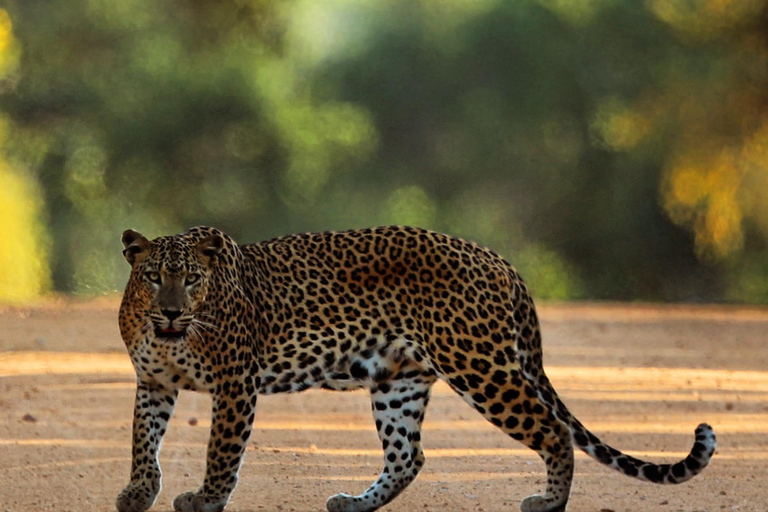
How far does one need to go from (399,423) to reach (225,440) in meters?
1.01

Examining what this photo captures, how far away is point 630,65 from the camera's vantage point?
3022 cm

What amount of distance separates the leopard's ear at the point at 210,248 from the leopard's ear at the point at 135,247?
24cm

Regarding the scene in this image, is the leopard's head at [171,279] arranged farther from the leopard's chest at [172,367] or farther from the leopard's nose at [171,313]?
the leopard's chest at [172,367]

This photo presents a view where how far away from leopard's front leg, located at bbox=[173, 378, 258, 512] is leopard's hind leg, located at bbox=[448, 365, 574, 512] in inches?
38.4

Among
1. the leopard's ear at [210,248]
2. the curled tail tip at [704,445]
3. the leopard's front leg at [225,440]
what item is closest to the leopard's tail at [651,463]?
the curled tail tip at [704,445]

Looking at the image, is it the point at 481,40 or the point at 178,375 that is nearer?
the point at 178,375

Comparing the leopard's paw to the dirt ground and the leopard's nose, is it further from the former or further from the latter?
the leopard's nose

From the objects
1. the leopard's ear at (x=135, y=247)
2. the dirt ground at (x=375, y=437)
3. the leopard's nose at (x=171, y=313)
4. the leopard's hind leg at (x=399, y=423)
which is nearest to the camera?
the leopard's nose at (x=171, y=313)

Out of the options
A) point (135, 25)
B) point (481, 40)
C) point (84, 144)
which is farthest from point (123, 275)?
point (481, 40)

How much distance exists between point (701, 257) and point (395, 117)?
7441 mm

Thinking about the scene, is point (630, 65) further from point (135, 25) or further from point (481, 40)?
point (135, 25)

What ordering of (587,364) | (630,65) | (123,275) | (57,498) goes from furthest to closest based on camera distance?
1. (630,65)
2. (123,275)
3. (587,364)
4. (57,498)

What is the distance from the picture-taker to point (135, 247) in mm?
6824

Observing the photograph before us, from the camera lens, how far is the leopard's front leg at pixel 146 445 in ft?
22.6
